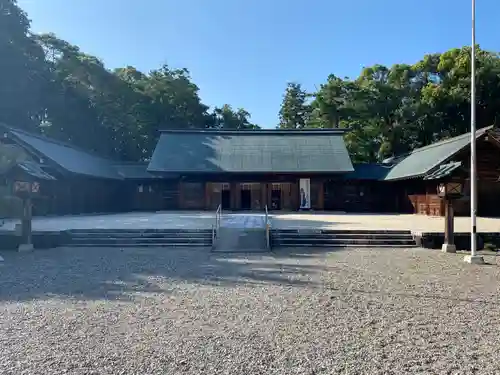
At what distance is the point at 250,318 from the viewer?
17.2ft

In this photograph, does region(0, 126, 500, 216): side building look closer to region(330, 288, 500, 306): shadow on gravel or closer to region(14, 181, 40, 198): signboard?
region(14, 181, 40, 198): signboard

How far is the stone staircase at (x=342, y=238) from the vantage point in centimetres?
1213

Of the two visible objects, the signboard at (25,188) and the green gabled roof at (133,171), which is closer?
the signboard at (25,188)

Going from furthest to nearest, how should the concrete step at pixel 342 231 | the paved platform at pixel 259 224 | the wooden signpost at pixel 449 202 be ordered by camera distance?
the paved platform at pixel 259 224
the concrete step at pixel 342 231
the wooden signpost at pixel 449 202

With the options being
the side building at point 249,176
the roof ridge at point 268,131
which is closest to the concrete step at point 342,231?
the side building at point 249,176

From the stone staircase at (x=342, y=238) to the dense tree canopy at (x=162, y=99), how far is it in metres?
20.7

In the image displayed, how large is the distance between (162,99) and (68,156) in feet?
45.2

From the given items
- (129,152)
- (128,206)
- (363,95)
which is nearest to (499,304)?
(128,206)

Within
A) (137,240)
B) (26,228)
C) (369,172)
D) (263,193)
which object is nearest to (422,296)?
(137,240)

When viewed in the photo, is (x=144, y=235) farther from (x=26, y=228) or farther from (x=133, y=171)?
(x=133, y=171)

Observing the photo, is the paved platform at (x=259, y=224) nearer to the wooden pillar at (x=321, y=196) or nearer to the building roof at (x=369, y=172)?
the wooden pillar at (x=321, y=196)

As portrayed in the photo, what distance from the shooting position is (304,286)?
703cm

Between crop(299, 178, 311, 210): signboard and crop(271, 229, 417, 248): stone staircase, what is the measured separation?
37.7 ft

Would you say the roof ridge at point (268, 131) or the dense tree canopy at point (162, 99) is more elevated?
the dense tree canopy at point (162, 99)
